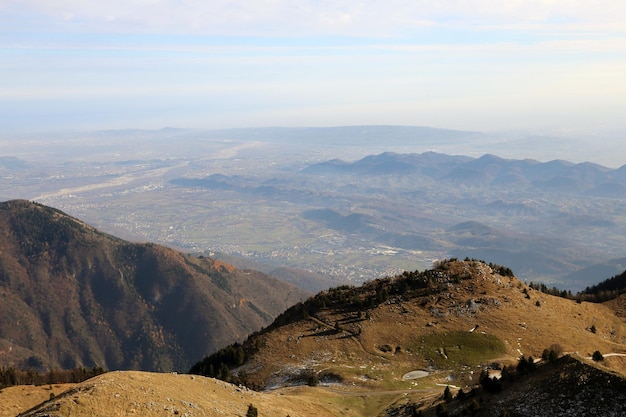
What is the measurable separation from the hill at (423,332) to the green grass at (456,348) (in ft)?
0.46

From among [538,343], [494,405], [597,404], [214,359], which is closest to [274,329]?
[214,359]

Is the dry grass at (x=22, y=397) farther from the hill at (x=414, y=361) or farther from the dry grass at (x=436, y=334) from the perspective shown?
the dry grass at (x=436, y=334)

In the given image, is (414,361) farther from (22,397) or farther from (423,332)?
(22,397)

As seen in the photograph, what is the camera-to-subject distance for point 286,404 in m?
48.8

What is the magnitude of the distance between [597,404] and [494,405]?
7611 millimetres

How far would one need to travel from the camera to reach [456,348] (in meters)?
69.1

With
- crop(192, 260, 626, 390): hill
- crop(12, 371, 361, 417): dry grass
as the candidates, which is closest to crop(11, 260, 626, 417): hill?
crop(12, 371, 361, 417): dry grass

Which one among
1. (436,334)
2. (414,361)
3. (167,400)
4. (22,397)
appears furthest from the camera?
(436,334)

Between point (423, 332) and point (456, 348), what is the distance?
6117 millimetres

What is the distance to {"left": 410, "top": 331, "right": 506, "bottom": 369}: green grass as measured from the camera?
65.9 meters

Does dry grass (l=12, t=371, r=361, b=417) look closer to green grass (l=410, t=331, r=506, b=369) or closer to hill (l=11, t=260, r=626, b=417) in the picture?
hill (l=11, t=260, r=626, b=417)

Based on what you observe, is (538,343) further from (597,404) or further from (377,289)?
(597,404)

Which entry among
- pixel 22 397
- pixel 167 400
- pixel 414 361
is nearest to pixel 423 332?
pixel 414 361

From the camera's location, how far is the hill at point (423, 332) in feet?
215
